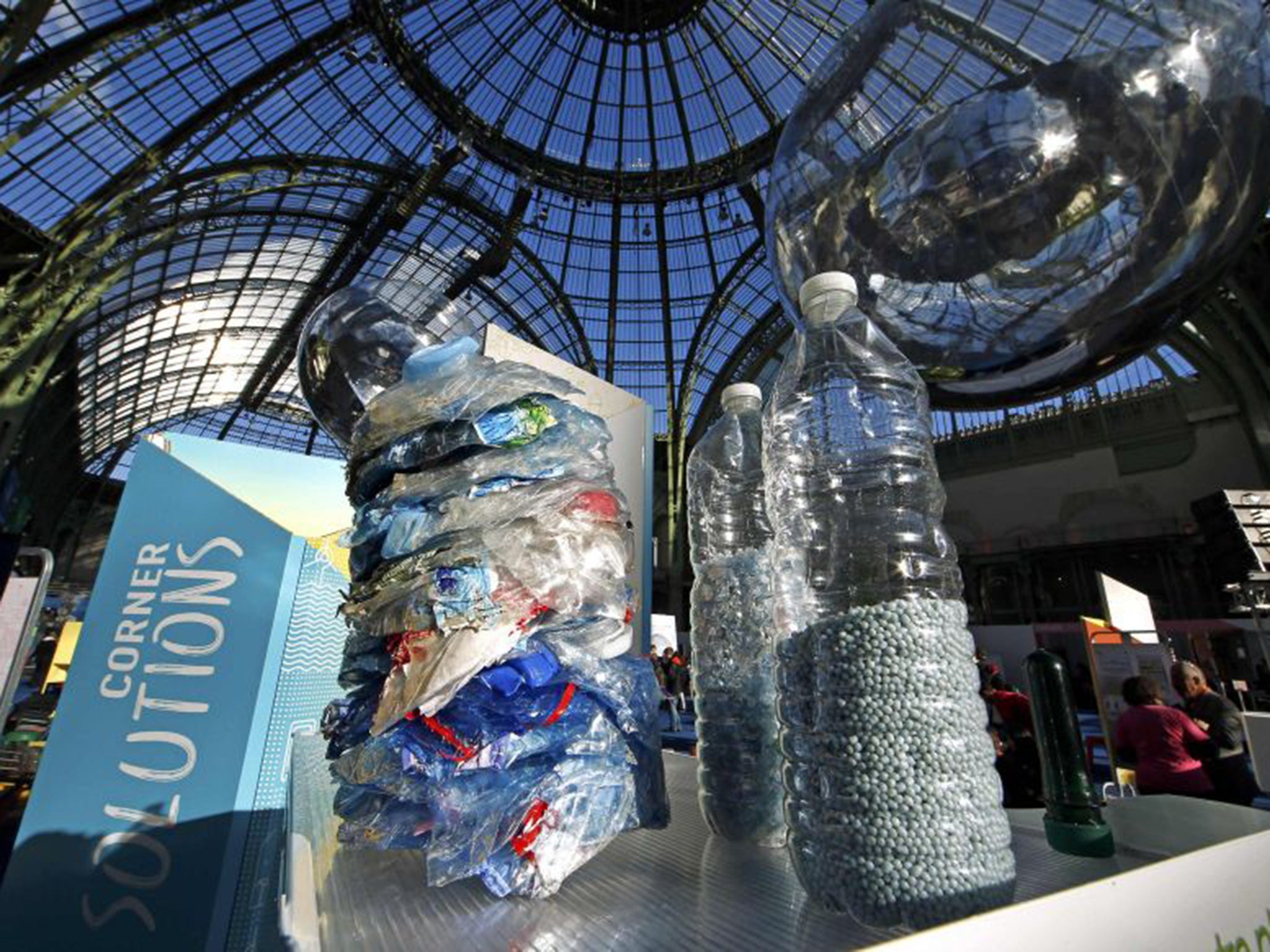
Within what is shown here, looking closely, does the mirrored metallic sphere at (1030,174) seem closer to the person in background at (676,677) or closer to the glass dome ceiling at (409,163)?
the glass dome ceiling at (409,163)

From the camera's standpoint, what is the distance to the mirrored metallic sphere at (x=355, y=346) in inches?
79.4

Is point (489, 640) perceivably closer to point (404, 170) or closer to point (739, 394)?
point (739, 394)

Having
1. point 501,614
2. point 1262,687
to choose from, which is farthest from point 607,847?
point 1262,687

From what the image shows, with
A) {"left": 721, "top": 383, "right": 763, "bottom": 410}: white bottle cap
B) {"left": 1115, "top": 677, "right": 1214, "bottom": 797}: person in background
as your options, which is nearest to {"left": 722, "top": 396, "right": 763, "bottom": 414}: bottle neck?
{"left": 721, "top": 383, "right": 763, "bottom": 410}: white bottle cap

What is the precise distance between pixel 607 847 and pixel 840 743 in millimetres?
655

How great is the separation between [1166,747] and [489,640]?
19.3 ft

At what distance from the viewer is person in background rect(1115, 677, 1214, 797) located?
4.47 m

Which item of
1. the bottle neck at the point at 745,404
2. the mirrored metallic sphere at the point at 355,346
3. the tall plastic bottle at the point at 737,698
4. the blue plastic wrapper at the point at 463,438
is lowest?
the tall plastic bottle at the point at 737,698

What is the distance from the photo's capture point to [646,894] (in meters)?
0.89

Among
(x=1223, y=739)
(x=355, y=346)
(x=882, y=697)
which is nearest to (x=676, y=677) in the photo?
(x=1223, y=739)

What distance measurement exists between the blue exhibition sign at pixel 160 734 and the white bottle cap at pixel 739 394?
162 centimetres

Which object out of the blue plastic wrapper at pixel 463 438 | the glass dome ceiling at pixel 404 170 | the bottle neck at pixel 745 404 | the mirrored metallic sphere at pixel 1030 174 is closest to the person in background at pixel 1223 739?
the mirrored metallic sphere at pixel 1030 174

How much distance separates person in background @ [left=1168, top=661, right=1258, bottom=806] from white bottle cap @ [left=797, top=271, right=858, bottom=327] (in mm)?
5669

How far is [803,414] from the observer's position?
116 centimetres
